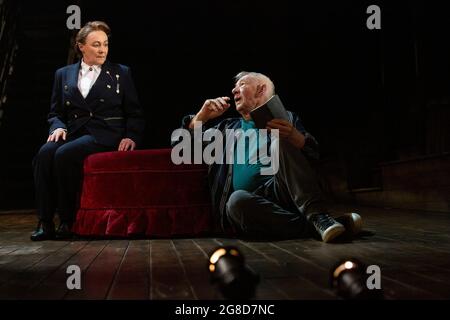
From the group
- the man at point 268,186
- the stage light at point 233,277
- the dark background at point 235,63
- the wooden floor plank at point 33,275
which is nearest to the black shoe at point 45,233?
the wooden floor plank at point 33,275

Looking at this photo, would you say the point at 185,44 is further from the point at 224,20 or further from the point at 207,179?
the point at 207,179

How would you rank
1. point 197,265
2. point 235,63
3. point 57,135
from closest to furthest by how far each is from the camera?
point 197,265 < point 57,135 < point 235,63

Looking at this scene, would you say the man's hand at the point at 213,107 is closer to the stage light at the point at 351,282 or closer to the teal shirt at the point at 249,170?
the teal shirt at the point at 249,170

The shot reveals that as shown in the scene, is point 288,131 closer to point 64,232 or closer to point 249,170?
point 249,170

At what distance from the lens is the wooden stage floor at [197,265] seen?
4.29 ft

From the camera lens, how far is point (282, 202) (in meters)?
2.62

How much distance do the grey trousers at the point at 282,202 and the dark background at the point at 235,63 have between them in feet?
12.2

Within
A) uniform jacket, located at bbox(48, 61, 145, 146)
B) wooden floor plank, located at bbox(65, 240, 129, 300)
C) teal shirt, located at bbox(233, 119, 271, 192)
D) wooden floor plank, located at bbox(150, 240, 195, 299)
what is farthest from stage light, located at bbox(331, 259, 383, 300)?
uniform jacket, located at bbox(48, 61, 145, 146)

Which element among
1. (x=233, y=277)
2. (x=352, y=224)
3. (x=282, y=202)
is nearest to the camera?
(x=233, y=277)

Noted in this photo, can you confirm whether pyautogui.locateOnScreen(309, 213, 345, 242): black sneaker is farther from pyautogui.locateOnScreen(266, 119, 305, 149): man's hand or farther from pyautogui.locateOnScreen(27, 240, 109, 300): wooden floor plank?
pyautogui.locateOnScreen(27, 240, 109, 300): wooden floor plank

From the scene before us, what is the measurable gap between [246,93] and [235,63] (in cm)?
395

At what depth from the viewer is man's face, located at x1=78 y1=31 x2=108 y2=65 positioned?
306 centimetres

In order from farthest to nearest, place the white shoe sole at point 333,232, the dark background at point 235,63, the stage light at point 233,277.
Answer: the dark background at point 235,63
the white shoe sole at point 333,232
the stage light at point 233,277

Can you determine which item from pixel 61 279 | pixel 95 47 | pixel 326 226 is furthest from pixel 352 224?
pixel 95 47
